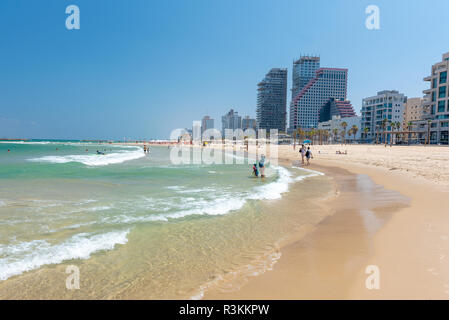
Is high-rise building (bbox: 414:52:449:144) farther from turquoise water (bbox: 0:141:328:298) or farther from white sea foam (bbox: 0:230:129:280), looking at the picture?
white sea foam (bbox: 0:230:129:280)

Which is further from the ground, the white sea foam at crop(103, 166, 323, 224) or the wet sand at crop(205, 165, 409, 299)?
the wet sand at crop(205, 165, 409, 299)

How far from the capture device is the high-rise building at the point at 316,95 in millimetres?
189625

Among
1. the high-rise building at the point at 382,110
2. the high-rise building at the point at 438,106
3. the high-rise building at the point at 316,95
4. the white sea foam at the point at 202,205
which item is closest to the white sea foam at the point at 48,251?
the white sea foam at the point at 202,205

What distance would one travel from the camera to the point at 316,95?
192625 millimetres

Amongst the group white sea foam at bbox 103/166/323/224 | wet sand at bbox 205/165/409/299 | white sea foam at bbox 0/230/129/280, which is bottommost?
white sea foam at bbox 103/166/323/224

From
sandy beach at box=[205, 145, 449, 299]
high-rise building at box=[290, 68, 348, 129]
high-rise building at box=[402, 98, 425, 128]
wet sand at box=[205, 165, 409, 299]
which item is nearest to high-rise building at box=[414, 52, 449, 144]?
high-rise building at box=[402, 98, 425, 128]

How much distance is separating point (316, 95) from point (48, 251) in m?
207

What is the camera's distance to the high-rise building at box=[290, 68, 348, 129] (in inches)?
7466

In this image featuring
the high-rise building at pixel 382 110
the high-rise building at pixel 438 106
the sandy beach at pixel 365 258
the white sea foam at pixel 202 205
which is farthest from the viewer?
the high-rise building at pixel 382 110

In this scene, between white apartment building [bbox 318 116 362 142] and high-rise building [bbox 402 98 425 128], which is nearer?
high-rise building [bbox 402 98 425 128]

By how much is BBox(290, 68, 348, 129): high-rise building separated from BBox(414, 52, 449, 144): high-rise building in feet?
364

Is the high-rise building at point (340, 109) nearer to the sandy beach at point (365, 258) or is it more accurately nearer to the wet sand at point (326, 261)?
the sandy beach at point (365, 258)

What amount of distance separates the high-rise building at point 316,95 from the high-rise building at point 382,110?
73.2 metres
